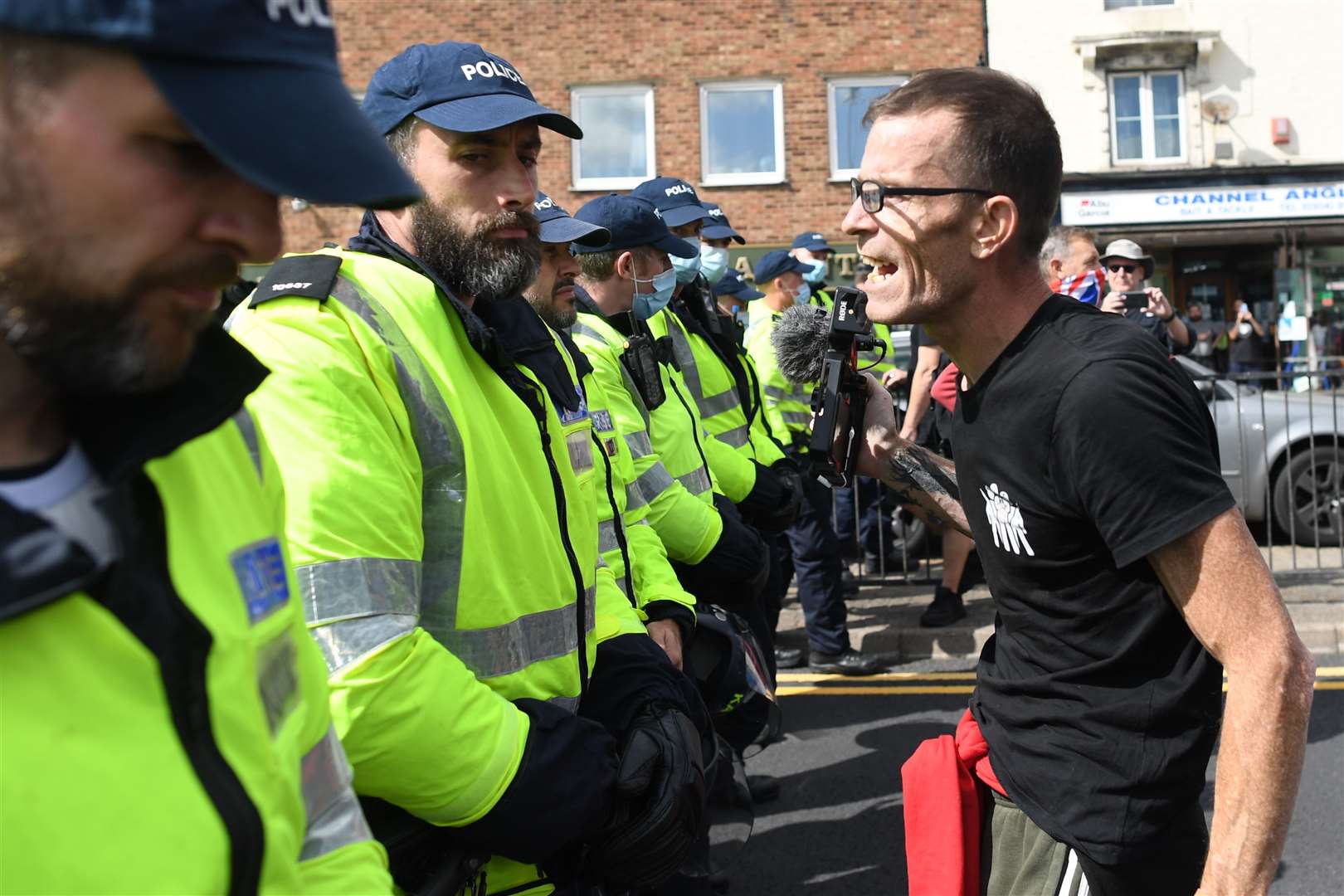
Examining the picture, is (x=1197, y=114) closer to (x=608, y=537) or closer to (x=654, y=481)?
(x=654, y=481)

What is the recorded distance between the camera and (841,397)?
288 centimetres

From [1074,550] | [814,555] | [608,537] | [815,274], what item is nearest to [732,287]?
[815,274]

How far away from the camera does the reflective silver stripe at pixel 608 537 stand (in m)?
3.29

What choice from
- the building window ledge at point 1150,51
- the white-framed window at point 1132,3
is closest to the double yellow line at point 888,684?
the building window ledge at point 1150,51

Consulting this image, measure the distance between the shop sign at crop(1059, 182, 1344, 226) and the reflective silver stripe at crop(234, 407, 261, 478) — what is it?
68.7 ft

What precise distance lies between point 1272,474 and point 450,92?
27.1 ft

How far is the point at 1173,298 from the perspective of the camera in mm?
21672

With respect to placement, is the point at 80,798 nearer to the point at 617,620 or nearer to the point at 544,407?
the point at 544,407

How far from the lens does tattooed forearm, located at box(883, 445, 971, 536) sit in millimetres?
2791

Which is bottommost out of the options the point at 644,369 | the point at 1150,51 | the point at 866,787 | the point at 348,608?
the point at 866,787

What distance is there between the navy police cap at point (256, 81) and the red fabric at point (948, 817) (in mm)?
1673

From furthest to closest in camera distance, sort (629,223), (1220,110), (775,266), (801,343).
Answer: (1220,110), (775,266), (629,223), (801,343)

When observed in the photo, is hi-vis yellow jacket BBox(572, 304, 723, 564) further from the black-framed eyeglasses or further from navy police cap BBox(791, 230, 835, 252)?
navy police cap BBox(791, 230, 835, 252)

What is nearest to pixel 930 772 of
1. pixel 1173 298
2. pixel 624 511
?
pixel 624 511
